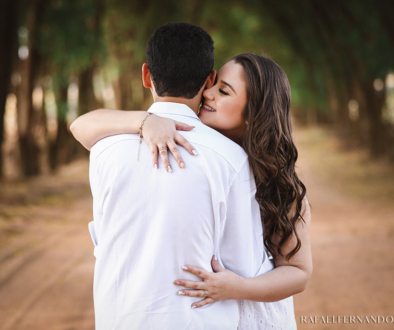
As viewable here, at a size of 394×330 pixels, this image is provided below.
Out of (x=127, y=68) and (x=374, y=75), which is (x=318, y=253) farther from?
(x=127, y=68)

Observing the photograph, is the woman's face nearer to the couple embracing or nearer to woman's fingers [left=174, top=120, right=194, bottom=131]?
the couple embracing

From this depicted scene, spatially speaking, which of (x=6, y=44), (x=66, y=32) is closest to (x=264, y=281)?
(x=66, y=32)

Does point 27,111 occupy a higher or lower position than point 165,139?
higher

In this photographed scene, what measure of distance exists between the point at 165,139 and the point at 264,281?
75 centimetres

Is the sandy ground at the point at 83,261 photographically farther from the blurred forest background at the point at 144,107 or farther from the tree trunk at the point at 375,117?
the tree trunk at the point at 375,117

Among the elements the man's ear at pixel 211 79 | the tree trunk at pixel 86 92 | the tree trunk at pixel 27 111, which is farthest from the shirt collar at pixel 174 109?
the tree trunk at pixel 86 92

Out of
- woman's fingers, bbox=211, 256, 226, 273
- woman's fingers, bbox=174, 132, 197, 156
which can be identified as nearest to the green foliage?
woman's fingers, bbox=174, 132, 197, 156

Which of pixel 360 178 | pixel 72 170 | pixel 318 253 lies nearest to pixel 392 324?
pixel 318 253

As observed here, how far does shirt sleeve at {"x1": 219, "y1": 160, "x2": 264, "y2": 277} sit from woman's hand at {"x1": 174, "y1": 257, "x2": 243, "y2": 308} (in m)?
0.06

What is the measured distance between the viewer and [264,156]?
1871mm

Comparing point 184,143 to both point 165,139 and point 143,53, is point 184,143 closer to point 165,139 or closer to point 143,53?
point 165,139

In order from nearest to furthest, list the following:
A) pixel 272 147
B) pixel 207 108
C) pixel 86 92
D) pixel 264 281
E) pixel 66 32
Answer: pixel 264 281, pixel 272 147, pixel 207 108, pixel 66 32, pixel 86 92

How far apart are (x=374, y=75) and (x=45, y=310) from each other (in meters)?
11.6

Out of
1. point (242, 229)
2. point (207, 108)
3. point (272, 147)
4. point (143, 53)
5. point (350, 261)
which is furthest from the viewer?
point (143, 53)
